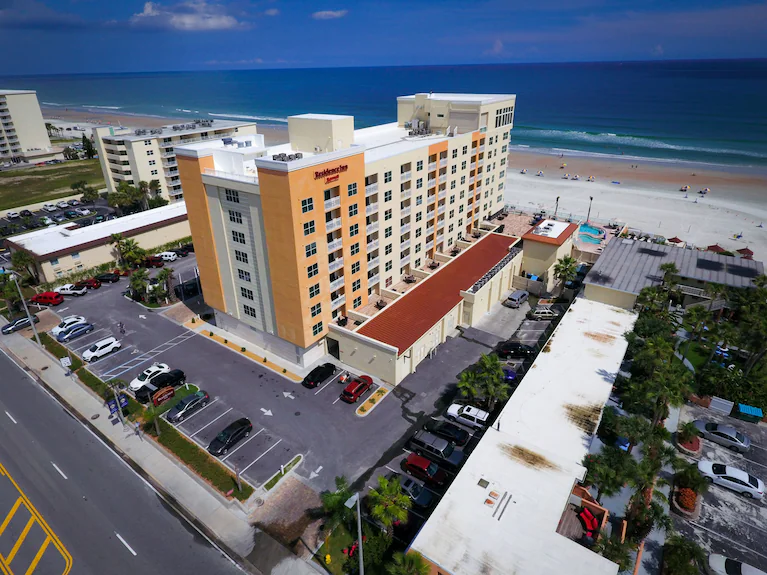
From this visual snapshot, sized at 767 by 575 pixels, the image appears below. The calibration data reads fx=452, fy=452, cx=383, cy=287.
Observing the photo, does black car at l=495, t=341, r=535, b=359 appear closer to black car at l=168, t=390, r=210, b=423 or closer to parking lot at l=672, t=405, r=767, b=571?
parking lot at l=672, t=405, r=767, b=571

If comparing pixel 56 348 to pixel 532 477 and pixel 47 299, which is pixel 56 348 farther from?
pixel 532 477

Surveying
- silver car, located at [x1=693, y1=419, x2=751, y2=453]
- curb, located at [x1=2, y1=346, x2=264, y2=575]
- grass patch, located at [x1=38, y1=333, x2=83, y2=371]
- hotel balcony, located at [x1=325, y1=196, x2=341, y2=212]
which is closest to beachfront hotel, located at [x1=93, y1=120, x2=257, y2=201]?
grass patch, located at [x1=38, y1=333, x2=83, y2=371]

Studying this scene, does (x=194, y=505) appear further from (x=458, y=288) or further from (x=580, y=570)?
(x=458, y=288)

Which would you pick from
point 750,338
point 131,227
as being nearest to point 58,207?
point 131,227

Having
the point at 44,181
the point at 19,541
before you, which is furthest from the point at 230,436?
the point at 44,181

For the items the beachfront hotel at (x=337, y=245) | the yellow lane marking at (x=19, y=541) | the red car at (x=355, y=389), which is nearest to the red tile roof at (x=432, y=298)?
the beachfront hotel at (x=337, y=245)

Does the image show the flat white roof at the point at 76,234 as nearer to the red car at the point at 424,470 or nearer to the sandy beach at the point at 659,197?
the red car at the point at 424,470

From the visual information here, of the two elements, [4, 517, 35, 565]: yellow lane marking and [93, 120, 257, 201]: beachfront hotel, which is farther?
[93, 120, 257, 201]: beachfront hotel
